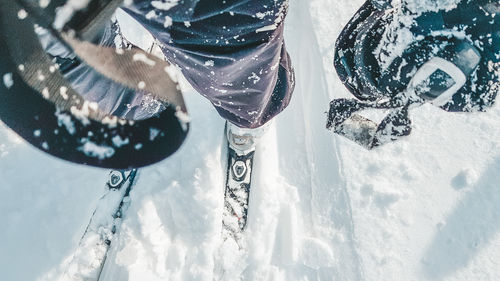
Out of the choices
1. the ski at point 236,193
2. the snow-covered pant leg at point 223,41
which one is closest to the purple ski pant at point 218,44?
the snow-covered pant leg at point 223,41

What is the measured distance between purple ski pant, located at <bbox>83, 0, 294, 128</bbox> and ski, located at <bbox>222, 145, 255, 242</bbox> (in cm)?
63

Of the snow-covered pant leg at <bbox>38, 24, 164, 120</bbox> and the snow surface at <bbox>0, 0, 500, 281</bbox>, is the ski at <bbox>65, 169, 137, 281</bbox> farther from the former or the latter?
the snow-covered pant leg at <bbox>38, 24, 164, 120</bbox>

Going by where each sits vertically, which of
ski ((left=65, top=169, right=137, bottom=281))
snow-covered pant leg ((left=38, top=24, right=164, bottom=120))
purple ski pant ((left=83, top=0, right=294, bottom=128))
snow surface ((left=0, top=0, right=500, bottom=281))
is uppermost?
snow-covered pant leg ((left=38, top=24, right=164, bottom=120))

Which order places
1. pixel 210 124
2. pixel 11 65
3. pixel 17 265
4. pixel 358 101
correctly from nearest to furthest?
pixel 11 65 < pixel 358 101 < pixel 17 265 < pixel 210 124

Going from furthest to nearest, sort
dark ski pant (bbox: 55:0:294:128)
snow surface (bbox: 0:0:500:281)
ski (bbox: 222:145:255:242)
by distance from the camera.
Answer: ski (bbox: 222:145:255:242) < snow surface (bbox: 0:0:500:281) < dark ski pant (bbox: 55:0:294:128)

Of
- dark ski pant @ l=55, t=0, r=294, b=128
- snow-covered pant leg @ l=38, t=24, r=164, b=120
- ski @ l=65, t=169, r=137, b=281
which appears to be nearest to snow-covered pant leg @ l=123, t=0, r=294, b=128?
dark ski pant @ l=55, t=0, r=294, b=128

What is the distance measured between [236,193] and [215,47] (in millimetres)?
964

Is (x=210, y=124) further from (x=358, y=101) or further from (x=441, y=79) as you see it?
(x=441, y=79)

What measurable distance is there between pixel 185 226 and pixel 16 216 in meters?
0.77

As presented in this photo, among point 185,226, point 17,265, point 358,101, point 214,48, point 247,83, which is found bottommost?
point 185,226

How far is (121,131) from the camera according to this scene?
1.94 feet

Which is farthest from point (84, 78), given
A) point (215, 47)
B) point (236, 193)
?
point (236, 193)

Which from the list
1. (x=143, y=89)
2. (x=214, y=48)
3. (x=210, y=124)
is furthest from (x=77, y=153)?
(x=210, y=124)

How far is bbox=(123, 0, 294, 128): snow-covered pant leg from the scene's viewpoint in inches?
24.8
